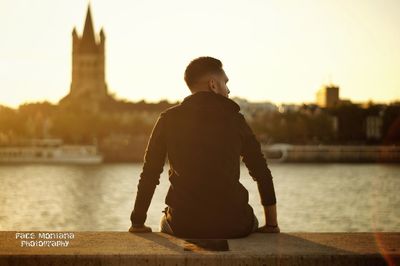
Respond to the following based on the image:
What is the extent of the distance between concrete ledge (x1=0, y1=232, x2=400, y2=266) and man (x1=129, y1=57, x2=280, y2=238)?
328 millimetres

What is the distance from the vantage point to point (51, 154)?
Answer: 8656 cm

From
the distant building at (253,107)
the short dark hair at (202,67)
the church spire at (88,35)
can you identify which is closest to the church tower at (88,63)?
the church spire at (88,35)

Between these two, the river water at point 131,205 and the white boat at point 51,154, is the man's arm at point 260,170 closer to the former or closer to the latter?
the river water at point 131,205

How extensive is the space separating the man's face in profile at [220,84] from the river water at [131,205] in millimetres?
20630

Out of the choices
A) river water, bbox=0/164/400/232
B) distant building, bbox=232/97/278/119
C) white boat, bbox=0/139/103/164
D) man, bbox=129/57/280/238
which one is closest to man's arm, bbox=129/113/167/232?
man, bbox=129/57/280/238

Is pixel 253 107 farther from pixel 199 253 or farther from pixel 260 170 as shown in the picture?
pixel 199 253

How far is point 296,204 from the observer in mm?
37406

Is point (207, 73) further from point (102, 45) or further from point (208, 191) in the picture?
point (102, 45)

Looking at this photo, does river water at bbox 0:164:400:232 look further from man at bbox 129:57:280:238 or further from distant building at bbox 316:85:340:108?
distant building at bbox 316:85:340:108

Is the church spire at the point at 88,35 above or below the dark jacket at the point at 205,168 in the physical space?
above

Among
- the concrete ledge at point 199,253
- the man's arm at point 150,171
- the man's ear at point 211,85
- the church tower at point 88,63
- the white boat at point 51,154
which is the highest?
the church tower at point 88,63

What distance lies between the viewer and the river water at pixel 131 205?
2773cm

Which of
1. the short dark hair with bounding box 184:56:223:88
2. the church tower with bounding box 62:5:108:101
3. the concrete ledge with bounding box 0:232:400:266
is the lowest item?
the concrete ledge with bounding box 0:232:400:266

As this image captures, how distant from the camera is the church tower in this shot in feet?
400
